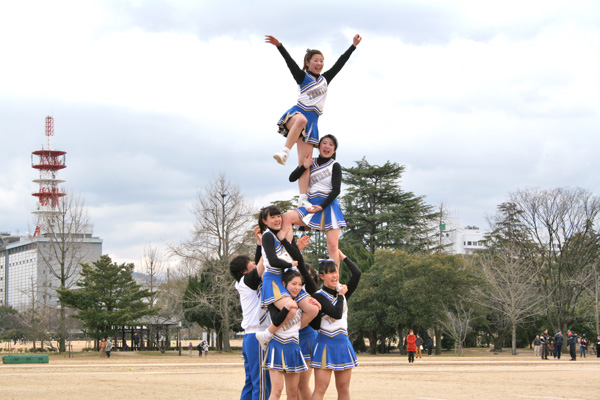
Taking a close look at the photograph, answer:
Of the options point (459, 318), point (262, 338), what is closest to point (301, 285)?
point (262, 338)

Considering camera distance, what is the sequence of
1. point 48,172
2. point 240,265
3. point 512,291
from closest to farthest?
1. point 240,265
2. point 512,291
3. point 48,172

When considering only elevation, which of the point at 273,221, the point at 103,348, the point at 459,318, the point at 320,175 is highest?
the point at 320,175

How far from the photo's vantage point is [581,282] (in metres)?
45.4

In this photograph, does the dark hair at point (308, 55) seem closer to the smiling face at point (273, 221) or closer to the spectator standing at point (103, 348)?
the smiling face at point (273, 221)

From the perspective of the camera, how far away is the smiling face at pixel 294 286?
7.61m

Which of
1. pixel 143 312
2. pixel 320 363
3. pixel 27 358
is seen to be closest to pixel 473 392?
pixel 320 363

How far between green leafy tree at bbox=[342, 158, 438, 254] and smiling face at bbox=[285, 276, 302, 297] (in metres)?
45.7

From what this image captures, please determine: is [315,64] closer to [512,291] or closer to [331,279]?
[331,279]

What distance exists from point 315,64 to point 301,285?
308 cm

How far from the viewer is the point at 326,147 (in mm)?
8664

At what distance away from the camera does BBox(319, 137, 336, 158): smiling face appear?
8664 mm

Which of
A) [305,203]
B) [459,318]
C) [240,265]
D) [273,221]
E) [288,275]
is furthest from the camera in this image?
[459,318]

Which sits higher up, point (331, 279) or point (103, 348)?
point (331, 279)

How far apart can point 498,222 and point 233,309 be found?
29.0 m
